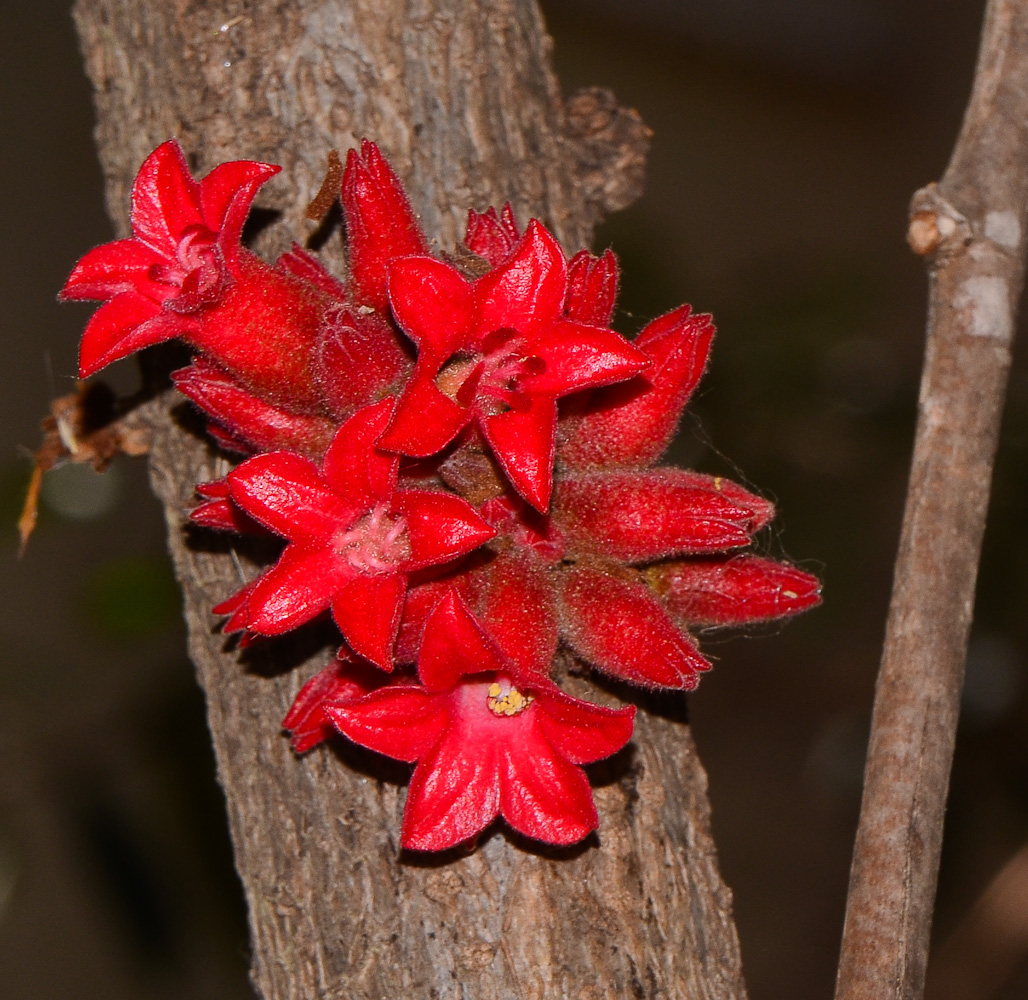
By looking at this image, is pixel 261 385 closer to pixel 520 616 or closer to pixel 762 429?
pixel 520 616

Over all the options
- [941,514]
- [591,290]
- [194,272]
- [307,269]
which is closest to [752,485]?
[941,514]

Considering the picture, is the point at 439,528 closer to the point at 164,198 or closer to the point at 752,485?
the point at 164,198

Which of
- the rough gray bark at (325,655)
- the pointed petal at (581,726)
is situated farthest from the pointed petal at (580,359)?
the rough gray bark at (325,655)

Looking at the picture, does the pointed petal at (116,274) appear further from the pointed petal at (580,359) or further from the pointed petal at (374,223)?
the pointed petal at (580,359)

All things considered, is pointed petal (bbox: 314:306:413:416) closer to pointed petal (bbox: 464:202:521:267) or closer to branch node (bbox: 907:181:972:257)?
pointed petal (bbox: 464:202:521:267)

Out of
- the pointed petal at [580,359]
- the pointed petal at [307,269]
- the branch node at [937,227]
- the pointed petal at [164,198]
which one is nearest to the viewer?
the pointed petal at [580,359]

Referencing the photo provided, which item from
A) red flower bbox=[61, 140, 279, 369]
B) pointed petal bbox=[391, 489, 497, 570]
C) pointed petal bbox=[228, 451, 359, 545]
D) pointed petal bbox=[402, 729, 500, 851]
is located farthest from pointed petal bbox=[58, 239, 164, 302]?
pointed petal bbox=[402, 729, 500, 851]

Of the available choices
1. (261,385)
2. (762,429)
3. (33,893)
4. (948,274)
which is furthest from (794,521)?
(33,893)
